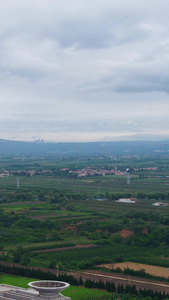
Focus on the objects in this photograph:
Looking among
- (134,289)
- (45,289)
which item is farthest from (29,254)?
(45,289)

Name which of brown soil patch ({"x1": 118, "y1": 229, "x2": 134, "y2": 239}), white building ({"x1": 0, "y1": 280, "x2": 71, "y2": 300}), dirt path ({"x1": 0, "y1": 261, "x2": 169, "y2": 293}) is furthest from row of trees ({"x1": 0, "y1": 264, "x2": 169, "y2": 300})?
brown soil patch ({"x1": 118, "y1": 229, "x2": 134, "y2": 239})

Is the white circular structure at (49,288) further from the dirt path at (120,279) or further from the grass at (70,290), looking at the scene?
the dirt path at (120,279)

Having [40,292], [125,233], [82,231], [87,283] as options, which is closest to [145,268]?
[87,283]

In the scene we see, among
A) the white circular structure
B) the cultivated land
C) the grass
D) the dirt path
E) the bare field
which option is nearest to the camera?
the white circular structure

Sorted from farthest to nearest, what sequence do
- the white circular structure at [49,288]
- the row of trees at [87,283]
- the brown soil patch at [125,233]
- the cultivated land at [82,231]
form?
the brown soil patch at [125,233]
the cultivated land at [82,231]
the row of trees at [87,283]
the white circular structure at [49,288]

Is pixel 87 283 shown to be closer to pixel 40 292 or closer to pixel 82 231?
pixel 40 292

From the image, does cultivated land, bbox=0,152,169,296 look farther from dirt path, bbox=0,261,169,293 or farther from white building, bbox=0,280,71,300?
white building, bbox=0,280,71,300

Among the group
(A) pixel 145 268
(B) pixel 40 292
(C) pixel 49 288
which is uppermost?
(C) pixel 49 288

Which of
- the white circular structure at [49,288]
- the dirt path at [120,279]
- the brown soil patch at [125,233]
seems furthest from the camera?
the brown soil patch at [125,233]

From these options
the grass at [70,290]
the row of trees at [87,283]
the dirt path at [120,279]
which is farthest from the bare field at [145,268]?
the grass at [70,290]

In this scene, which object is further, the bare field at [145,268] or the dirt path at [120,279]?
the bare field at [145,268]
